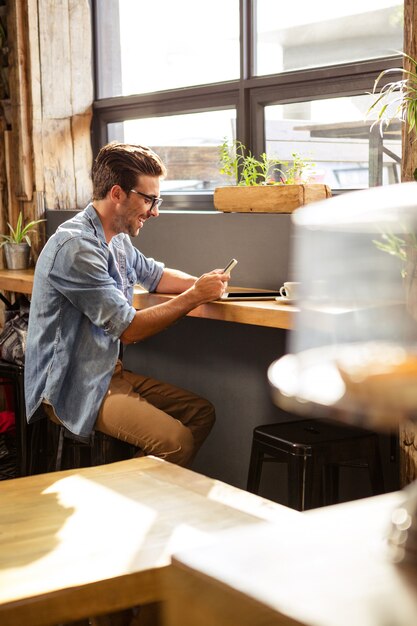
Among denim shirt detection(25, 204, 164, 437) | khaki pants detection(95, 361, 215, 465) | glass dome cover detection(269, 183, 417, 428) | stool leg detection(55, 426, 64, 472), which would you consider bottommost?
stool leg detection(55, 426, 64, 472)

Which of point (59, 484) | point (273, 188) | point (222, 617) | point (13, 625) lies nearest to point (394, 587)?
point (222, 617)

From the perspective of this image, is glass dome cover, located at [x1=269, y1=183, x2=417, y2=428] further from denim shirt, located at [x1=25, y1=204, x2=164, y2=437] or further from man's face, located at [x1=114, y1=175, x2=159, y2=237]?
man's face, located at [x1=114, y1=175, x2=159, y2=237]

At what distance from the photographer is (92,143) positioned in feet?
A: 17.1

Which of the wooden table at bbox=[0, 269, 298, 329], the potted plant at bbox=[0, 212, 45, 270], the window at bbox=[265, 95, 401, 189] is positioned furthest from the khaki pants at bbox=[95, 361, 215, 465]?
the potted plant at bbox=[0, 212, 45, 270]

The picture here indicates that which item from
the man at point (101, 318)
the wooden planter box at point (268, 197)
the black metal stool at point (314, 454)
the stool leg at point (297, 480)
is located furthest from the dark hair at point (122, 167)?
the stool leg at point (297, 480)

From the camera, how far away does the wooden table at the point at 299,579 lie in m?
0.84

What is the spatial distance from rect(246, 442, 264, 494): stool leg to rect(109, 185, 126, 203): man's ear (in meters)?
1.08

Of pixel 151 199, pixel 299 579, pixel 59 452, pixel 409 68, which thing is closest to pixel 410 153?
pixel 409 68

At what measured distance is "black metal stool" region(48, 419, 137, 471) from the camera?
343 cm

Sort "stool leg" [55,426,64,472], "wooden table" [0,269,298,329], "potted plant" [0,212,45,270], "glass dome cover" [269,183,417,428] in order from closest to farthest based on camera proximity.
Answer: "glass dome cover" [269,183,417,428] < "wooden table" [0,269,298,329] < "stool leg" [55,426,64,472] < "potted plant" [0,212,45,270]

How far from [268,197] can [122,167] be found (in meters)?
0.59

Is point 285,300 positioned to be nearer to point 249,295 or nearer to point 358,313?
point 249,295

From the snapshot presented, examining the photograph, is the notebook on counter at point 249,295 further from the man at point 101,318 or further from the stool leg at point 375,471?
the stool leg at point 375,471

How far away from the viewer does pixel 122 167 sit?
11.3 ft
